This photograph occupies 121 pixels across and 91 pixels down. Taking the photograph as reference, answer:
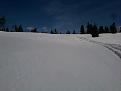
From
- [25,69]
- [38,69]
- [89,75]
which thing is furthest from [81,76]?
[25,69]

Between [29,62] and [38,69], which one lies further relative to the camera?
[29,62]

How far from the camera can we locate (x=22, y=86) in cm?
655

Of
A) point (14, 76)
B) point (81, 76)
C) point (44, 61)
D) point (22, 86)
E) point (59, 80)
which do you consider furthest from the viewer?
point (44, 61)

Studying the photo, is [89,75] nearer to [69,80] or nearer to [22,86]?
[69,80]

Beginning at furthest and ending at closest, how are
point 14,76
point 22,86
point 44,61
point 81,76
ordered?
point 44,61, point 81,76, point 14,76, point 22,86

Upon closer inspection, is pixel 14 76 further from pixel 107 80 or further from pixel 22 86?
pixel 107 80

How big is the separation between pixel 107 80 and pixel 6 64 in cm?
468

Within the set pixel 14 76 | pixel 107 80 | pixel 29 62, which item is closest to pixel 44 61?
pixel 29 62

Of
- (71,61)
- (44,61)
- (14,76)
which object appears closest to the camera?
(14,76)

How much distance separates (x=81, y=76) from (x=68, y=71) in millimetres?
644

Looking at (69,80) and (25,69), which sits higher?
(25,69)

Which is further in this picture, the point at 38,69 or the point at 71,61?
the point at 71,61

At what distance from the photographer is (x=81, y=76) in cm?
839

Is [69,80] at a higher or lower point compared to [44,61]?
lower
